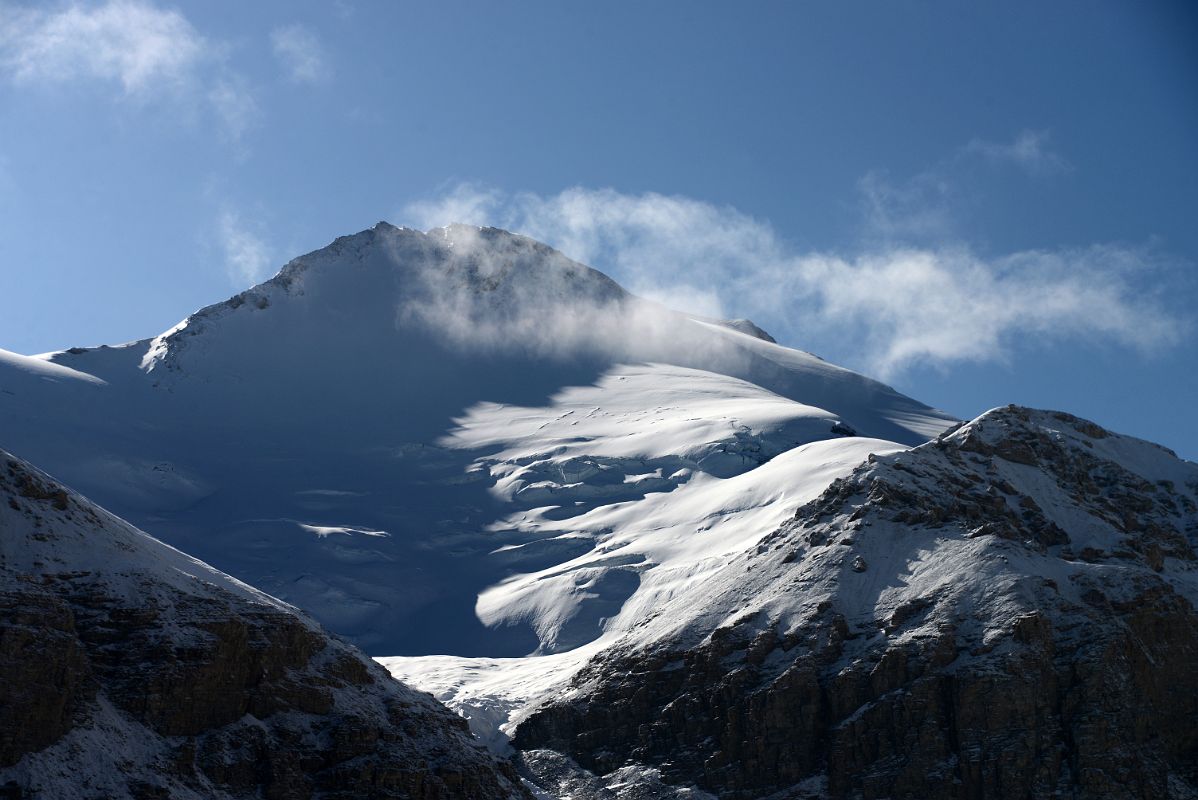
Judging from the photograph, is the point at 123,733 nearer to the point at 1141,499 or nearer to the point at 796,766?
the point at 796,766

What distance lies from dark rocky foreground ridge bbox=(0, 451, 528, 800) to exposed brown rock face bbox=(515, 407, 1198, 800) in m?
34.1

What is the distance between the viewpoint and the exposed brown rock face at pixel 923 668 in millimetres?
134375

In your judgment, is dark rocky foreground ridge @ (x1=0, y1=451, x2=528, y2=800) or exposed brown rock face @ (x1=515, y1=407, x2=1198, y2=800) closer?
dark rocky foreground ridge @ (x1=0, y1=451, x2=528, y2=800)

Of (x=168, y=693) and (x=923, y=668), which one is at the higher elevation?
(x=923, y=668)

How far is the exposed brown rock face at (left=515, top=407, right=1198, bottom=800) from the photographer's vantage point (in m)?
134

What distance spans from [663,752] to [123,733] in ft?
197

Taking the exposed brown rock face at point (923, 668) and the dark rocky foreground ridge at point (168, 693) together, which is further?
the exposed brown rock face at point (923, 668)

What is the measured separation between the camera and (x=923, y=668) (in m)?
140

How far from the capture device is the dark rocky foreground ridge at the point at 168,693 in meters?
95.1

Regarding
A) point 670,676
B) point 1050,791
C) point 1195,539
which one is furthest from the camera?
point 1195,539

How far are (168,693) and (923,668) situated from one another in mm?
68494

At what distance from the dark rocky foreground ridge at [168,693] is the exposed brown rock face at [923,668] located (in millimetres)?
34125

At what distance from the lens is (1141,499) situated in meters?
184

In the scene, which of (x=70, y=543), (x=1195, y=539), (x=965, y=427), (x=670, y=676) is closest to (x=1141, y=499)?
(x=1195, y=539)
